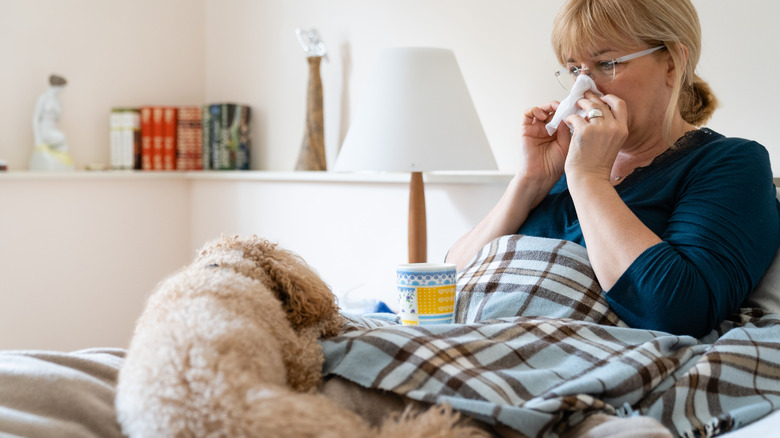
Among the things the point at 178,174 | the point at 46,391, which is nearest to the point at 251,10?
the point at 178,174

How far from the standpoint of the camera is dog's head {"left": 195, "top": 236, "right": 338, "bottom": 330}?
0.91 metres

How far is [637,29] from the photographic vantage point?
1.31 metres

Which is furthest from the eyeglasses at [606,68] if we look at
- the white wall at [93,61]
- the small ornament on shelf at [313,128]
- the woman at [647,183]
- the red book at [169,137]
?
the white wall at [93,61]

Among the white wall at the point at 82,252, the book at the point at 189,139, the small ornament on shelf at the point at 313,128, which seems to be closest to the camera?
the small ornament on shelf at the point at 313,128

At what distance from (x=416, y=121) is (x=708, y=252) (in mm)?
777

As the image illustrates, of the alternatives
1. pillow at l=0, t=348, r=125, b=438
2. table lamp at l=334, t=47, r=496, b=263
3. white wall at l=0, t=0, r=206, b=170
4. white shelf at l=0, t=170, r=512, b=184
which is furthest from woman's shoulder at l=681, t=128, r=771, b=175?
white wall at l=0, t=0, r=206, b=170

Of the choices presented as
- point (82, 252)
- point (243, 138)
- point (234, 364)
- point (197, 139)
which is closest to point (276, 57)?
point (243, 138)

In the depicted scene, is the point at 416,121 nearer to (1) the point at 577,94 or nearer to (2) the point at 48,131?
(1) the point at 577,94

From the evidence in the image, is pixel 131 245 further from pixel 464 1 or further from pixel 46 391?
pixel 46 391

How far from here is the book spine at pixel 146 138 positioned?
9.87 feet

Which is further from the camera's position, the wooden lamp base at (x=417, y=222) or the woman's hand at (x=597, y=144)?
the wooden lamp base at (x=417, y=222)

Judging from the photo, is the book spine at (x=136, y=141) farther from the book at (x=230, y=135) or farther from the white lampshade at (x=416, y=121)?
the white lampshade at (x=416, y=121)

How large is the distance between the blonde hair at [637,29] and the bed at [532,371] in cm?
43

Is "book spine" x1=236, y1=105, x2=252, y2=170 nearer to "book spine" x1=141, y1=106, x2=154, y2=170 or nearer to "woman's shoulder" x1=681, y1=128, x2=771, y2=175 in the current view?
"book spine" x1=141, y1=106, x2=154, y2=170
